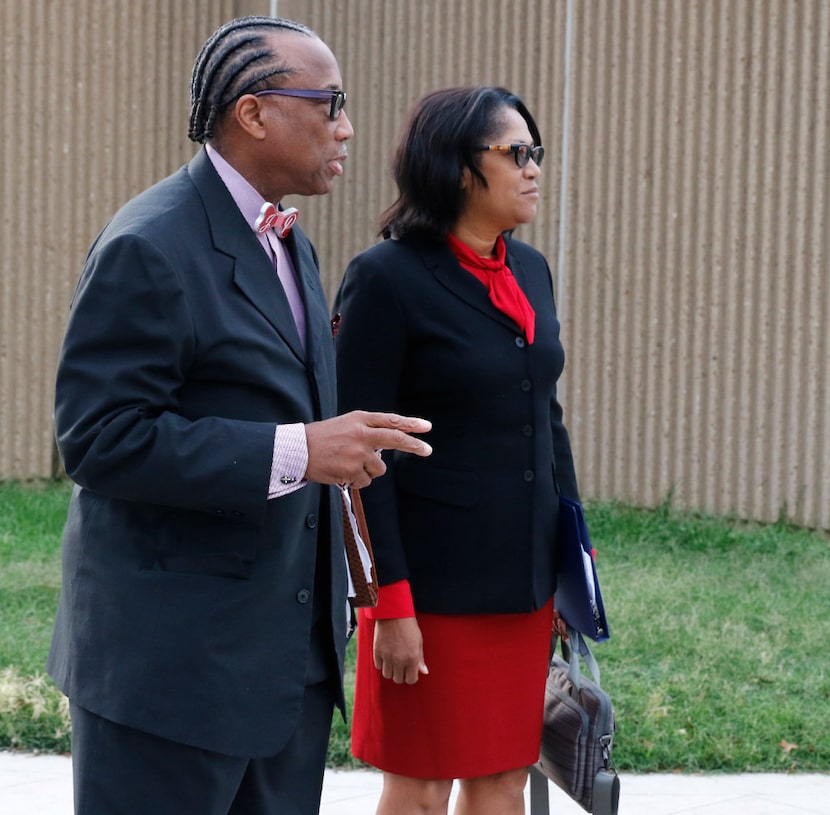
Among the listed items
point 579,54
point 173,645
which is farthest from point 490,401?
point 579,54

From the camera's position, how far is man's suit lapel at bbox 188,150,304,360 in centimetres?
228

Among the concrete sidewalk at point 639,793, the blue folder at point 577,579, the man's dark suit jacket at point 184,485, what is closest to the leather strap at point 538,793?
the blue folder at point 577,579

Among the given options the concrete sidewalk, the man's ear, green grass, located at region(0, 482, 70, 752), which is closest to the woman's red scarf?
the man's ear

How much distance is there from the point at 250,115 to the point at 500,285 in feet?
2.94

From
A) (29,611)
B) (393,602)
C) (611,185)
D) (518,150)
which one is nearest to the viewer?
(393,602)

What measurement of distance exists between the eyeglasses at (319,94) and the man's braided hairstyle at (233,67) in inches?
0.8

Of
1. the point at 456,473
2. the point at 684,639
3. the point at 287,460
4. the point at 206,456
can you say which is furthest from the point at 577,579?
the point at 684,639

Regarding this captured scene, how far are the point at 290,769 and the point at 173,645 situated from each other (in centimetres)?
41

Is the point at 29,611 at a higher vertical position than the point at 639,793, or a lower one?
lower

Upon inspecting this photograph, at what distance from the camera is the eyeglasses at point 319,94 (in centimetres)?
233

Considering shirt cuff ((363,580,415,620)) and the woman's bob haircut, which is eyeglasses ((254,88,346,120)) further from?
shirt cuff ((363,580,415,620))

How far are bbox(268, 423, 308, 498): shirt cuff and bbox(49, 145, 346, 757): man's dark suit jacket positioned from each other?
0.07ft

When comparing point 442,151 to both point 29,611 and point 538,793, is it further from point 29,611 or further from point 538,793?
point 29,611

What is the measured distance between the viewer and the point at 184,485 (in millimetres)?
2109
